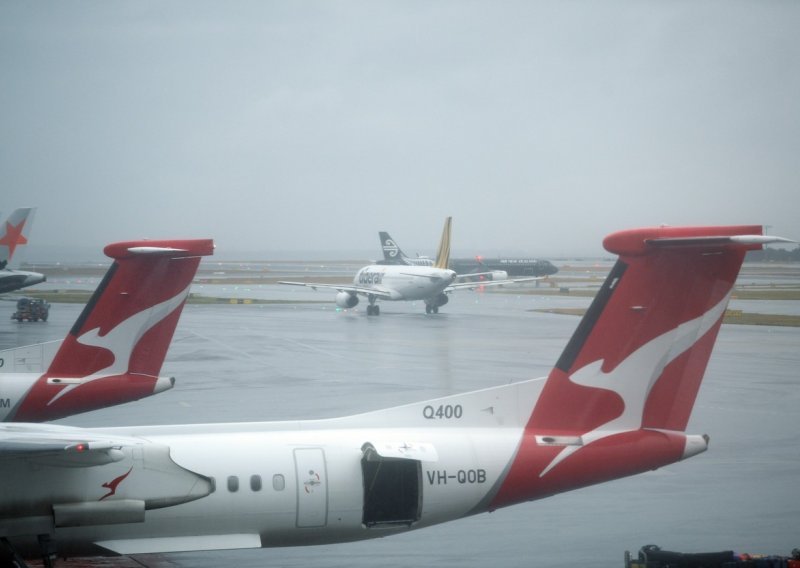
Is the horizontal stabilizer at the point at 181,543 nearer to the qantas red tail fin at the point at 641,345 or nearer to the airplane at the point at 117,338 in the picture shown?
the qantas red tail fin at the point at 641,345

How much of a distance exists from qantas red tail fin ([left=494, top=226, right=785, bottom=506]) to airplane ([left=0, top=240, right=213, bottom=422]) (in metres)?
6.80

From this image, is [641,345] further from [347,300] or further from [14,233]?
[347,300]

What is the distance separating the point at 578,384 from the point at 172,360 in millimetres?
25112

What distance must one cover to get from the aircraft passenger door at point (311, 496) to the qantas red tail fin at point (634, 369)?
209cm

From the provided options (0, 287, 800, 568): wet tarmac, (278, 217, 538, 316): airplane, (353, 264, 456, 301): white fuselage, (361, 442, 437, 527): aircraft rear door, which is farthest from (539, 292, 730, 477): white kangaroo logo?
(278, 217, 538, 316): airplane

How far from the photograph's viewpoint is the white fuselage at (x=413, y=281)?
179 feet

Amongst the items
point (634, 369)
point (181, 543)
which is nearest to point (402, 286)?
point (634, 369)

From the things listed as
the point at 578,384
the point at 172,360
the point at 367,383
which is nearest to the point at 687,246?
the point at 578,384

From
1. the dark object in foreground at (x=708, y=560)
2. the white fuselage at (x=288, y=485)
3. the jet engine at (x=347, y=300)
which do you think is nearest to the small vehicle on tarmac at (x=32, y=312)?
the jet engine at (x=347, y=300)

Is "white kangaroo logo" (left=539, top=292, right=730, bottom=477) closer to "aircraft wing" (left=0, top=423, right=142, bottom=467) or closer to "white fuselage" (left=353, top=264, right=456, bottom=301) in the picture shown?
"aircraft wing" (left=0, top=423, right=142, bottom=467)

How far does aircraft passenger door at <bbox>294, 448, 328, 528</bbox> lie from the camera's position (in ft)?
33.2

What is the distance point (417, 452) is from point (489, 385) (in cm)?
1674

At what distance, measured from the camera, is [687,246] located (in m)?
10.6

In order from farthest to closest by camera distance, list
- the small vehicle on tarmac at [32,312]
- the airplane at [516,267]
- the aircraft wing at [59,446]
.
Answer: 1. the airplane at [516,267]
2. the small vehicle on tarmac at [32,312]
3. the aircraft wing at [59,446]
